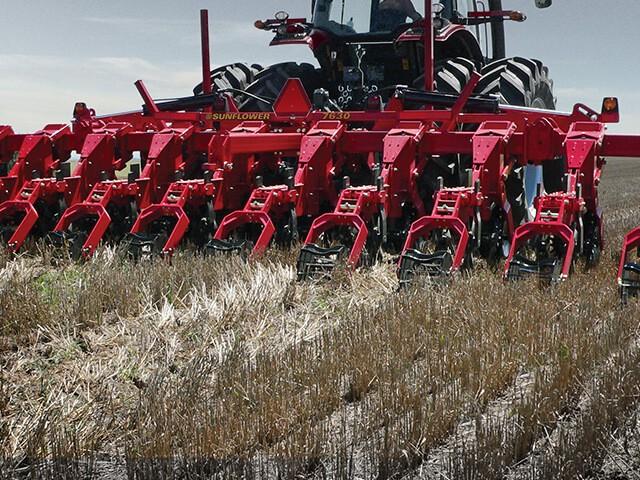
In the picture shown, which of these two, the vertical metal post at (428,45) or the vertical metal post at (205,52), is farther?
the vertical metal post at (205,52)

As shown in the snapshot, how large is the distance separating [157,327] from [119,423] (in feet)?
4.22

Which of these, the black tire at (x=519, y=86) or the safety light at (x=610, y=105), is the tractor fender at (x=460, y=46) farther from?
the safety light at (x=610, y=105)

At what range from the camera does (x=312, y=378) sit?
11.7 ft

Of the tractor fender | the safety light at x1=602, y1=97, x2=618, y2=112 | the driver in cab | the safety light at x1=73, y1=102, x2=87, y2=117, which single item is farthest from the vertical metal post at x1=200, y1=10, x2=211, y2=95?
the safety light at x1=602, y1=97, x2=618, y2=112

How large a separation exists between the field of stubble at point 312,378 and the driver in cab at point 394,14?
3570 millimetres

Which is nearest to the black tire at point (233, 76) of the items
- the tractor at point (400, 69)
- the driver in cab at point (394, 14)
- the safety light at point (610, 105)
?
the tractor at point (400, 69)

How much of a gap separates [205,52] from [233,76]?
1251mm

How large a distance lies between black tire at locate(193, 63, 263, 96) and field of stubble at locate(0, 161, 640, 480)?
435 cm

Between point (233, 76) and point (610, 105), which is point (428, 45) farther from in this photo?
point (233, 76)

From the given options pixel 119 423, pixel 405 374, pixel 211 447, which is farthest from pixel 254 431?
pixel 405 374

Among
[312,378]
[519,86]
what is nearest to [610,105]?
[519,86]

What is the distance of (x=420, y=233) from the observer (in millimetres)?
5742

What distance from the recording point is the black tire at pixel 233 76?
9.57 metres

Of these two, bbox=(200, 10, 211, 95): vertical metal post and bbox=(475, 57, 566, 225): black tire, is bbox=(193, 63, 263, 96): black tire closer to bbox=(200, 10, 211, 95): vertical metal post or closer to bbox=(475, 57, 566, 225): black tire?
bbox=(200, 10, 211, 95): vertical metal post
